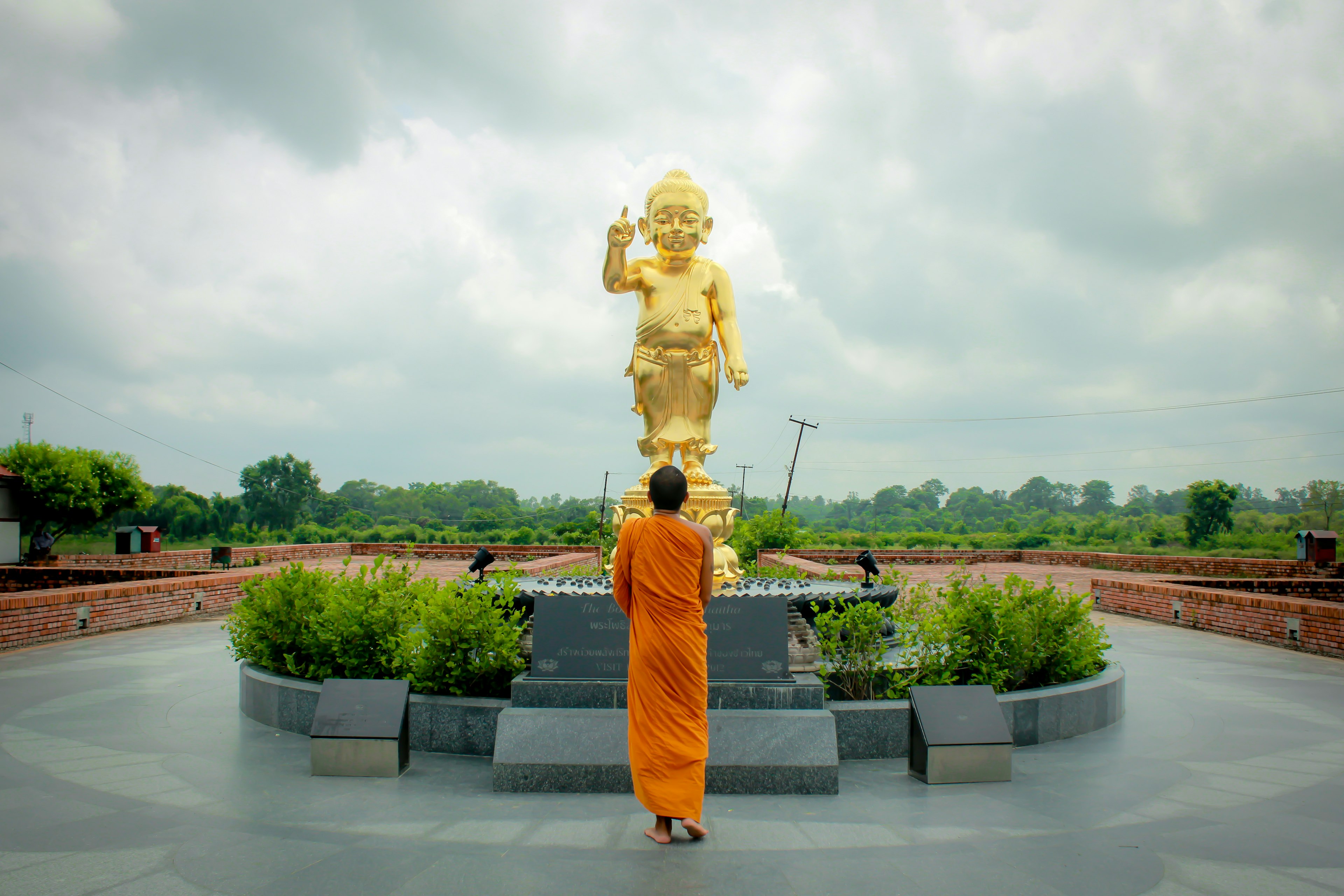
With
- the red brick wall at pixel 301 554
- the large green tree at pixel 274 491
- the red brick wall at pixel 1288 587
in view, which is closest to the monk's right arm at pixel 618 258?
the red brick wall at pixel 301 554

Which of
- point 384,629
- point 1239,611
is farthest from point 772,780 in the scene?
point 1239,611

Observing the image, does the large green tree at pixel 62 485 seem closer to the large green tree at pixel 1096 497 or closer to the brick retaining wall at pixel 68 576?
the brick retaining wall at pixel 68 576

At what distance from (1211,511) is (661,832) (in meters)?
36.3

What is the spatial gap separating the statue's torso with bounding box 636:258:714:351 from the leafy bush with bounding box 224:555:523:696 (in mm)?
3178

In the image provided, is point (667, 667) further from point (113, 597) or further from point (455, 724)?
point (113, 597)

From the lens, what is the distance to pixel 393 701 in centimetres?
393

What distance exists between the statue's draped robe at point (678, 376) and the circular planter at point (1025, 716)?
3.48 m

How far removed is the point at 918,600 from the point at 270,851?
3627 mm

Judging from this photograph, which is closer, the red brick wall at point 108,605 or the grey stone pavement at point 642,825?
the grey stone pavement at point 642,825

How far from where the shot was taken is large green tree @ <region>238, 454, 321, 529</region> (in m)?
41.8

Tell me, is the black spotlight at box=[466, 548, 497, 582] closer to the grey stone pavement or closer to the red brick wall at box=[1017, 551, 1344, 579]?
the grey stone pavement

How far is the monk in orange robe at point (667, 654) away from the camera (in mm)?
3057

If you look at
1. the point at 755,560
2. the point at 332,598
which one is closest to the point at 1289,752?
the point at 332,598

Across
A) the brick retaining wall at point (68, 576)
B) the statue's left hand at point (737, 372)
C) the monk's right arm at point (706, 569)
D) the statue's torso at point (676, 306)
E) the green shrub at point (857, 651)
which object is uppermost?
the statue's torso at point (676, 306)
